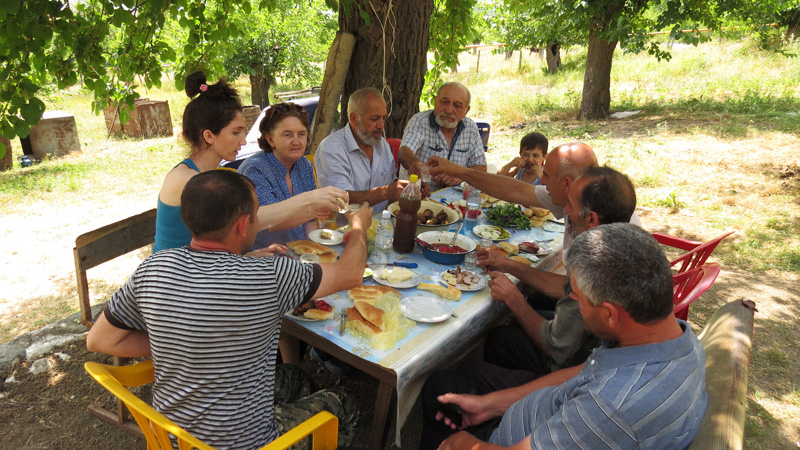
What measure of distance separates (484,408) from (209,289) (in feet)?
4.38

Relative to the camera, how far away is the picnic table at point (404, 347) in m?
1.95

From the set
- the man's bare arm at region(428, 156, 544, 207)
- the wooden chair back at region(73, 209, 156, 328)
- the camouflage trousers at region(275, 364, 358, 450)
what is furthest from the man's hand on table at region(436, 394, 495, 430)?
the wooden chair back at region(73, 209, 156, 328)

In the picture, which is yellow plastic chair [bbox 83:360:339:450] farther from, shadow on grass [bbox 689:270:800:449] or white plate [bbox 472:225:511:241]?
shadow on grass [bbox 689:270:800:449]

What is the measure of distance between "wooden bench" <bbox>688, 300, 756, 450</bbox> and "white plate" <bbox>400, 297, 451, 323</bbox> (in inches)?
43.9

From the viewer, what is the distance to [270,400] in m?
1.91

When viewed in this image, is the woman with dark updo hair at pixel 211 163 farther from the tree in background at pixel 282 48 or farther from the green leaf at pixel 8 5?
the tree in background at pixel 282 48

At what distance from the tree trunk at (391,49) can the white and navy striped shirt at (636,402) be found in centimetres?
444

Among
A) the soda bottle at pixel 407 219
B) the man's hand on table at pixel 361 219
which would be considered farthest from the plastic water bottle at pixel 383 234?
the man's hand on table at pixel 361 219

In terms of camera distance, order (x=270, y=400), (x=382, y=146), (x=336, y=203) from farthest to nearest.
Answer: (x=382, y=146)
(x=336, y=203)
(x=270, y=400)

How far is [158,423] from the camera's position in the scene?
149 cm

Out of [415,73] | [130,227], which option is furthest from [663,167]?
[130,227]

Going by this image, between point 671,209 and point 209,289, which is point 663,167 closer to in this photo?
point 671,209

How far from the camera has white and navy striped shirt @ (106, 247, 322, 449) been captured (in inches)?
64.3

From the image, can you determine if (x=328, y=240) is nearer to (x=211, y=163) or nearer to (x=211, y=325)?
(x=211, y=163)
